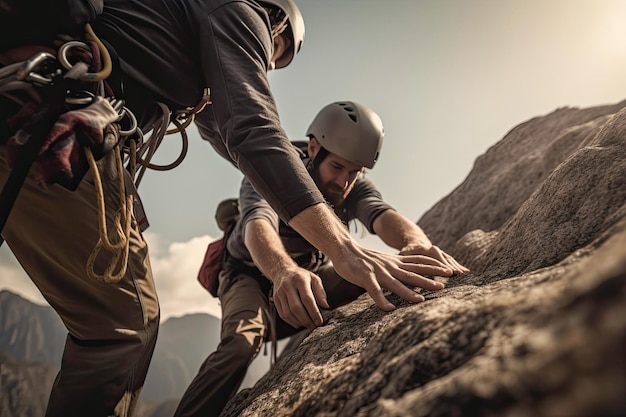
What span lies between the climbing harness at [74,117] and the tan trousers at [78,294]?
A: 101 mm

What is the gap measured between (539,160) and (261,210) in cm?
400

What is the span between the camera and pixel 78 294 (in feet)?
5.72

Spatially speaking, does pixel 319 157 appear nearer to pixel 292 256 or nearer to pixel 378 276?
pixel 292 256

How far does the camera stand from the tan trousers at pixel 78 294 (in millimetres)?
1694

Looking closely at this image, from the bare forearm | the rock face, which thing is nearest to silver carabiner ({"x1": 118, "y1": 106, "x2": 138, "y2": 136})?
the bare forearm

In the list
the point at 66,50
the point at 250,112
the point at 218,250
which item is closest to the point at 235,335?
the point at 218,250

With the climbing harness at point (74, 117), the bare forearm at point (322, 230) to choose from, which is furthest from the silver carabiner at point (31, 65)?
the bare forearm at point (322, 230)

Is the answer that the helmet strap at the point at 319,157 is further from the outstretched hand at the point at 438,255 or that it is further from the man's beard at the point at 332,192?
the outstretched hand at the point at 438,255

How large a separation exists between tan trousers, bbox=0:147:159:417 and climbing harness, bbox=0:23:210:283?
0.10 m

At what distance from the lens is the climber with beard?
100 inches

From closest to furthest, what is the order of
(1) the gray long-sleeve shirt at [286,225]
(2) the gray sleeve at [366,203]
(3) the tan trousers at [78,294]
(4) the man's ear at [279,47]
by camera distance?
1. (3) the tan trousers at [78,294]
2. (4) the man's ear at [279,47]
3. (1) the gray long-sleeve shirt at [286,225]
4. (2) the gray sleeve at [366,203]

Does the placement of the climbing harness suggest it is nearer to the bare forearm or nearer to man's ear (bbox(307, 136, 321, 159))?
the bare forearm

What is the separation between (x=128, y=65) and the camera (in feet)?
6.44

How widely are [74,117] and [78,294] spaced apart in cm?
81
